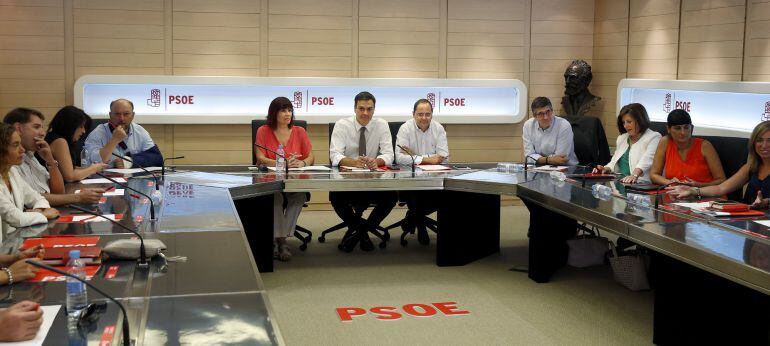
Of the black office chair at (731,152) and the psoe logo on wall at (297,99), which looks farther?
the psoe logo on wall at (297,99)

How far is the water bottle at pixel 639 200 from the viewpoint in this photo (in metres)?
4.31

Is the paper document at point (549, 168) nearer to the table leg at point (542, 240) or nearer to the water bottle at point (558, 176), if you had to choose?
the water bottle at point (558, 176)

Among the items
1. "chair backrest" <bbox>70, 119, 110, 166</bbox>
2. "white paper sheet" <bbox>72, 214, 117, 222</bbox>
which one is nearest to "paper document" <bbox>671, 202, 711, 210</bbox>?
"white paper sheet" <bbox>72, 214, 117, 222</bbox>

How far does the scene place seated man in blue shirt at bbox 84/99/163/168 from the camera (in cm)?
597

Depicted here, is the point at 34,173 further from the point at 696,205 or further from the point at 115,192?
the point at 696,205

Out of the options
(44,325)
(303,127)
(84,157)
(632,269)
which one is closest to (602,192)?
(632,269)

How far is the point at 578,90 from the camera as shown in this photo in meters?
8.26

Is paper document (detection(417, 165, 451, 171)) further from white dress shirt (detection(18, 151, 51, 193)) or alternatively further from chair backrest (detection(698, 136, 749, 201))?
white dress shirt (detection(18, 151, 51, 193))

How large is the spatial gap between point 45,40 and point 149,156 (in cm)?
223

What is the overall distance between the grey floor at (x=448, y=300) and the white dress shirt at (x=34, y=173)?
1458 mm

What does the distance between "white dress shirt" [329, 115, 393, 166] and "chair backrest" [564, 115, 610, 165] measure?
155 cm

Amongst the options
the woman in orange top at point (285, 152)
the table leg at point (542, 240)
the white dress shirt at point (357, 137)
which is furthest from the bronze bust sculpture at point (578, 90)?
the woman in orange top at point (285, 152)

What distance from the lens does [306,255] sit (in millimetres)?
6258

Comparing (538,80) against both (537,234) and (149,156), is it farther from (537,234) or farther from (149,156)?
(149,156)
